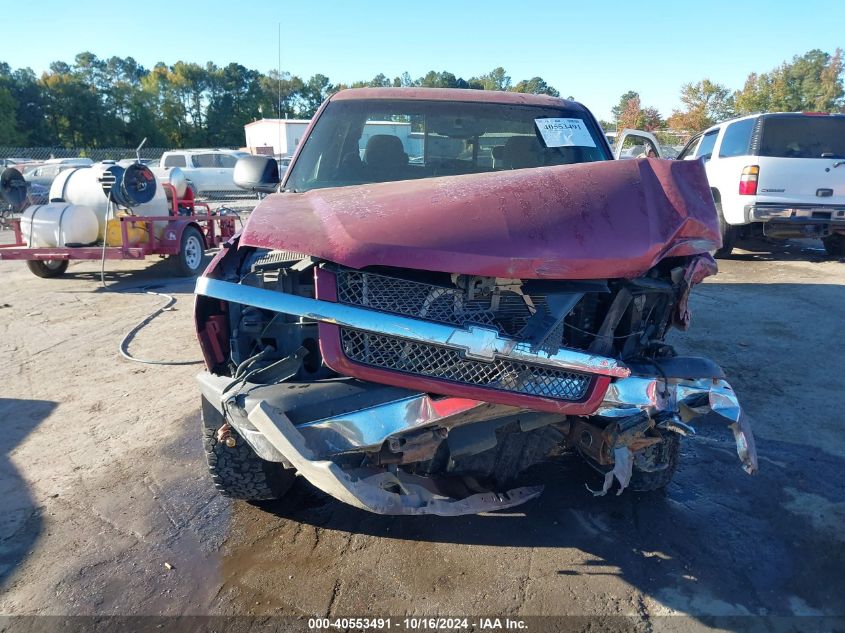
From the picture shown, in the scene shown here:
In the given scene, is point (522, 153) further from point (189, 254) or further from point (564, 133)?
point (189, 254)

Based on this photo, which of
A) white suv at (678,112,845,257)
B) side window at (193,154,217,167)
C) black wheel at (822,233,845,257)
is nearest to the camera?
white suv at (678,112,845,257)

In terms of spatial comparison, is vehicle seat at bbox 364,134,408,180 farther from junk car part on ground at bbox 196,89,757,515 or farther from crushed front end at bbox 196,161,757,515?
crushed front end at bbox 196,161,757,515

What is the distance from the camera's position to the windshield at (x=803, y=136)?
9086mm

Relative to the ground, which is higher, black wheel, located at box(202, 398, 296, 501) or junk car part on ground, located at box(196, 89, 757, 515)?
junk car part on ground, located at box(196, 89, 757, 515)

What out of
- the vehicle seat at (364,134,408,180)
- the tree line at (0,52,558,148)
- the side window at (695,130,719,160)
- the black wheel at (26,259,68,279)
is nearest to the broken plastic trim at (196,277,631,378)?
the vehicle seat at (364,134,408,180)

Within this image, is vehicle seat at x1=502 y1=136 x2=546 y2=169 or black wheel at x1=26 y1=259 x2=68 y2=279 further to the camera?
black wheel at x1=26 y1=259 x2=68 y2=279

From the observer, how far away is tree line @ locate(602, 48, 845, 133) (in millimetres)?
33250

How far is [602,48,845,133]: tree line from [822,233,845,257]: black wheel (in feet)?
65.8

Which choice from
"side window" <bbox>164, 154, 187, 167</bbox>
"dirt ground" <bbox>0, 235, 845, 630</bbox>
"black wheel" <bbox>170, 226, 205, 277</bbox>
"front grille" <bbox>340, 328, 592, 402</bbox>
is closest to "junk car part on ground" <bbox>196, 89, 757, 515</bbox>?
"front grille" <bbox>340, 328, 592, 402</bbox>

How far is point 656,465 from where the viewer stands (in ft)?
10.0

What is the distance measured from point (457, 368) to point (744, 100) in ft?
127

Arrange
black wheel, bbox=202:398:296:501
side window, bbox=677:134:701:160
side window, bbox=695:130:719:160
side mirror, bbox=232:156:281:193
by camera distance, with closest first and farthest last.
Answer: black wheel, bbox=202:398:296:501 → side mirror, bbox=232:156:281:193 → side window, bbox=695:130:719:160 → side window, bbox=677:134:701:160

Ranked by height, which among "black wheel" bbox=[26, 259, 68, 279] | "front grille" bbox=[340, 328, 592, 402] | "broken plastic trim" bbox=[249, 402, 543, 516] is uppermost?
"front grille" bbox=[340, 328, 592, 402]

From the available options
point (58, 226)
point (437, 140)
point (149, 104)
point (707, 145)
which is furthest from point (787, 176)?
point (149, 104)
